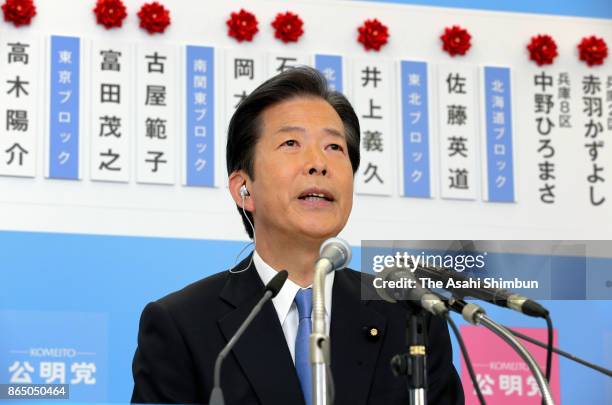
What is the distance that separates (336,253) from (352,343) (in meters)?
0.61

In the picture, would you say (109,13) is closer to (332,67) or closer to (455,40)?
(332,67)

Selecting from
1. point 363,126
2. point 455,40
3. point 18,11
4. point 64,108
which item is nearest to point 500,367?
point 363,126

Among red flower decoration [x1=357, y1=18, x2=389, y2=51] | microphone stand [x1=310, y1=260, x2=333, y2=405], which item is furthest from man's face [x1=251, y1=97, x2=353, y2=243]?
red flower decoration [x1=357, y1=18, x2=389, y2=51]

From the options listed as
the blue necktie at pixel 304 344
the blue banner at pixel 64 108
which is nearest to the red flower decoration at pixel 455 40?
the blue banner at pixel 64 108

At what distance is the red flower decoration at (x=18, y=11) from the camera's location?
3598mm

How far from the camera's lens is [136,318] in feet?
11.6

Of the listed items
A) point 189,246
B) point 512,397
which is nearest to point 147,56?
point 189,246

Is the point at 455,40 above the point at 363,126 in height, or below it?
above

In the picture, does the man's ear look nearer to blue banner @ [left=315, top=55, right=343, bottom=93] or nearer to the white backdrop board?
the white backdrop board

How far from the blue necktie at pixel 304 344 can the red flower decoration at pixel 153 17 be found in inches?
62.1

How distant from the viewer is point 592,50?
415 cm

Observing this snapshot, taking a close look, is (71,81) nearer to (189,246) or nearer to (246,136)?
(189,246)

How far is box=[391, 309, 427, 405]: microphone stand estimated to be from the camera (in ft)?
5.94

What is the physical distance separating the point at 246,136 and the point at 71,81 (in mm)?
1170
